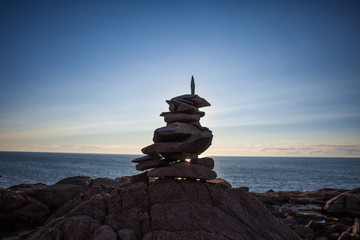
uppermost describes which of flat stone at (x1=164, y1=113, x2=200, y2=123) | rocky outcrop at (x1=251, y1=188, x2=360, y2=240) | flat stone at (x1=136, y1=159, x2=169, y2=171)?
flat stone at (x1=164, y1=113, x2=200, y2=123)

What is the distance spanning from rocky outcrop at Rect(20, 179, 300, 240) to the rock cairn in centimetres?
75

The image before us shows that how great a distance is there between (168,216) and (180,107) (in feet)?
20.8

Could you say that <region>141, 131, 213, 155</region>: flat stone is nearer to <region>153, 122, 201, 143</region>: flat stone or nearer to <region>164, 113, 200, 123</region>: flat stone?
<region>153, 122, 201, 143</region>: flat stone

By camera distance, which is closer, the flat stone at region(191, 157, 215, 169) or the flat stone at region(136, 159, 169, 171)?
A: the flat stone at region(136, 159, 169, 171)

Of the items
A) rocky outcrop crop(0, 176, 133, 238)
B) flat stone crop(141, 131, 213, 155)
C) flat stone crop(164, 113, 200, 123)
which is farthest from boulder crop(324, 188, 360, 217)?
rocky outcrop crop(0, 176, 133, 238)

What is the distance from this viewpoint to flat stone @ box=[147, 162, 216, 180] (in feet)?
46.4

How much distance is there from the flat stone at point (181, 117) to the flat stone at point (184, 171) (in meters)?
2.76

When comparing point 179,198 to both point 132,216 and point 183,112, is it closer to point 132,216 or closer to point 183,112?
point 132,216

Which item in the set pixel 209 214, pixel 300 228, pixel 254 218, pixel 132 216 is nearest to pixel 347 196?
pixel 300 228

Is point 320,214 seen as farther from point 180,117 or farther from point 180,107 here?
point 180,107

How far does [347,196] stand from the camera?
97.4ft

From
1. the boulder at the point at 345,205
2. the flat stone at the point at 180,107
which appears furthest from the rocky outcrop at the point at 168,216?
the boulder at the point at 345,205

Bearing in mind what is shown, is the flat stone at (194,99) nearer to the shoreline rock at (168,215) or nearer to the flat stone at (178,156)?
the flat stone at (178,156)

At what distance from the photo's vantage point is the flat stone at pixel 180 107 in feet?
51.6
